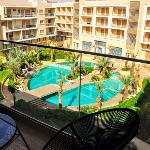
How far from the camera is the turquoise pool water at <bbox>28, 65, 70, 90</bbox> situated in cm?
2412

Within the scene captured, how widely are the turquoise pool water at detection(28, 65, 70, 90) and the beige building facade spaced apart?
7783mm

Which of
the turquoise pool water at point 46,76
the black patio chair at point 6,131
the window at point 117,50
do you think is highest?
the black patio chair at point 6,131

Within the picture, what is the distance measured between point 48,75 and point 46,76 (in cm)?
39

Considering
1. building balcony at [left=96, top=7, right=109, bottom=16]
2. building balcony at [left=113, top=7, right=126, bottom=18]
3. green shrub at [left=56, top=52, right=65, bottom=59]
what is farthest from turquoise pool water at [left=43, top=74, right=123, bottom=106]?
building balcony at [left=96, top=7, right=109, bottom=16]

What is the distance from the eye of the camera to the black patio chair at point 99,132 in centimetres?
169

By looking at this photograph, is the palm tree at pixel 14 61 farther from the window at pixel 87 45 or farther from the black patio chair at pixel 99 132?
the black patio chair at pixel 99 132

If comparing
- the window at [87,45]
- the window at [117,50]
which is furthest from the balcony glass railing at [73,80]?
the window at [87,45]

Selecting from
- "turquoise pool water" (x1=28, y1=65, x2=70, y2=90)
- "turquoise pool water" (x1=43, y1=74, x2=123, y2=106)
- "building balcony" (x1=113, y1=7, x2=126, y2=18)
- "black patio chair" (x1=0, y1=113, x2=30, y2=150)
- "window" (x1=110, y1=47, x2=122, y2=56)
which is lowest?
"turquoise pool water" (x1=43, y1=74, x2=123, y2=106)

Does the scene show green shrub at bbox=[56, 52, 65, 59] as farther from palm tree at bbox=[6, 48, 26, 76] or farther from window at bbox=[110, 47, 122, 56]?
palm tree at bbox=[6, 48, 26, 76]

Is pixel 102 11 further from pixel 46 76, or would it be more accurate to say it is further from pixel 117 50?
pixel 46 76

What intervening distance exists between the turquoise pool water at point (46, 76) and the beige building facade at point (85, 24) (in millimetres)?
7783

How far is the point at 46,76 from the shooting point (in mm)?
26562

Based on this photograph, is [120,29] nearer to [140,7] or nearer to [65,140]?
[140,7]

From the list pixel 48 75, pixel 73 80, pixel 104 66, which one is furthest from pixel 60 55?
pixel 73 80
